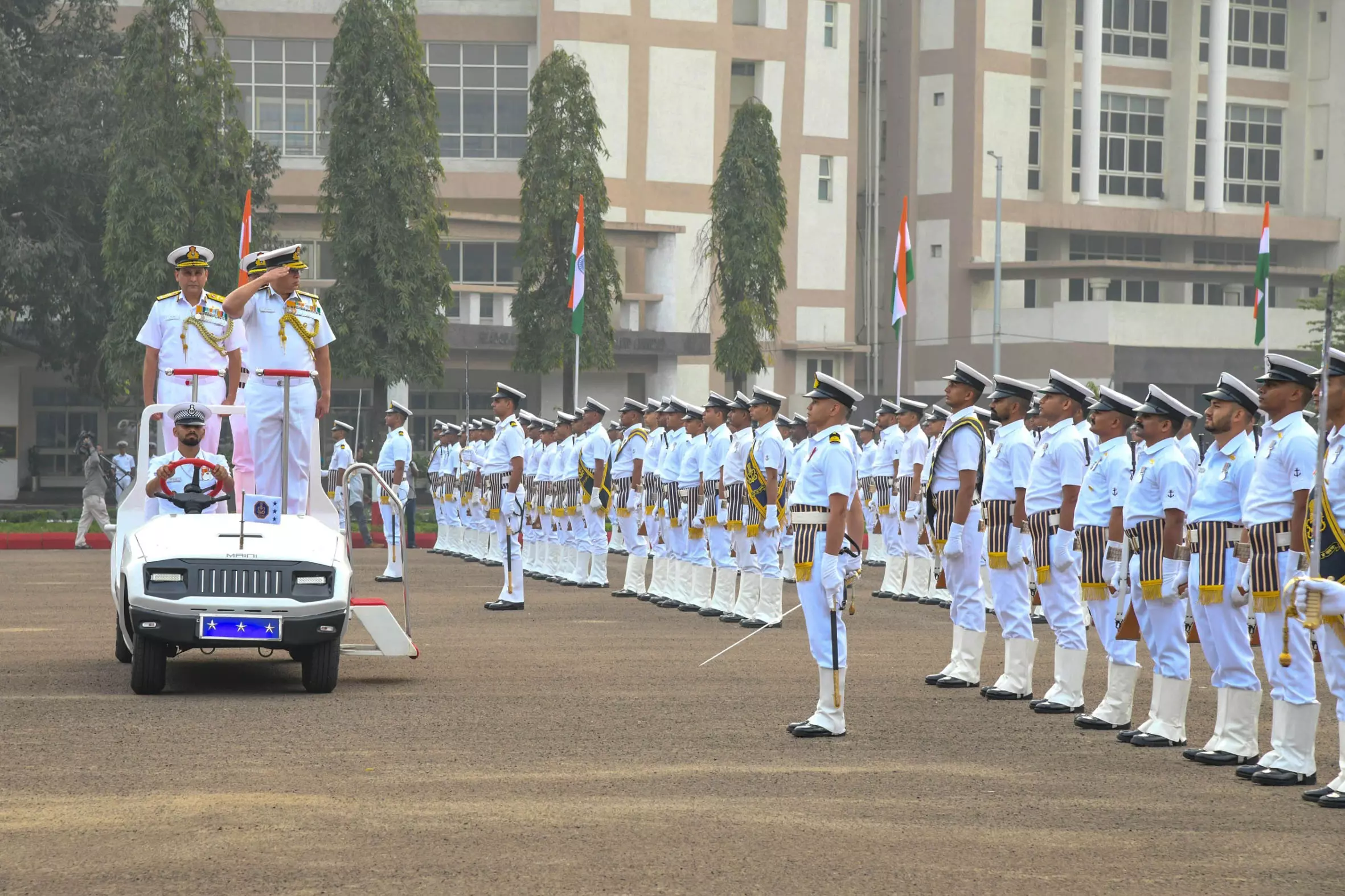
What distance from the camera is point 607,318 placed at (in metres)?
48.5

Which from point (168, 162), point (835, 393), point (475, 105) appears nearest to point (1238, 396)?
point (835, 393)

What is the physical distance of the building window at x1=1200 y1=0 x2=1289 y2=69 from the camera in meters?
72.2

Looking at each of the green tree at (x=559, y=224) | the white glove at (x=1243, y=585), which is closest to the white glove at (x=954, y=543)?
the white glove at (x=1243, y=585)

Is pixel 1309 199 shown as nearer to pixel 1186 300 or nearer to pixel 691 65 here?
pixel 1186 300

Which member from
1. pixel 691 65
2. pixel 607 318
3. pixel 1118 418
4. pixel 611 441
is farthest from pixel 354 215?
pixel 1118 418

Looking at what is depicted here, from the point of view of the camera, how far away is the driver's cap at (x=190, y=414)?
507 inches

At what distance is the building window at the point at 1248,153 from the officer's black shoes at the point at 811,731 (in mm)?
65475

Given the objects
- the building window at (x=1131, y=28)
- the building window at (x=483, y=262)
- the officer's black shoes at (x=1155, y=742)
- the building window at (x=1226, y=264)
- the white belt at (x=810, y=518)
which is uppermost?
the building window at (x=1131, y=28)

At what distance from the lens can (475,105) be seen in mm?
58188

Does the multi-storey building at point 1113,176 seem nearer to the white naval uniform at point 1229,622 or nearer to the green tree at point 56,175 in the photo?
the green tree at point 56,175

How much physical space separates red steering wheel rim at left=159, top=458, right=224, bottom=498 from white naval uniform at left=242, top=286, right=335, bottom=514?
28cm

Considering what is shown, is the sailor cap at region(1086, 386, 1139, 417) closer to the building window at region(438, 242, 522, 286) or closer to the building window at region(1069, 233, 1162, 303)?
the building window at region(438, 242, 522, 286)

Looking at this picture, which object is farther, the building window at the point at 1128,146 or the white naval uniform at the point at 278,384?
the building window at the point at 1128,146

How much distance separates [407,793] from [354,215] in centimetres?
3440
